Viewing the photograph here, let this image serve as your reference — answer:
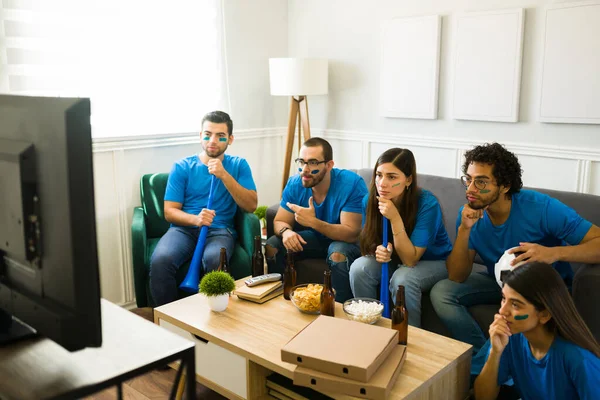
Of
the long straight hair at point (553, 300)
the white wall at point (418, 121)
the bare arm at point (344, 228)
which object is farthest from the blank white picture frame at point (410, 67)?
the long straight hair at point (553, 300)

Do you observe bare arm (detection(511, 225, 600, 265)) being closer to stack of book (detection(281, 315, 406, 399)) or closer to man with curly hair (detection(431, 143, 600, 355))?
man with curly hair (detection(431, 143, 600, 355))

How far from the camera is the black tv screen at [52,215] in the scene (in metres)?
0.90

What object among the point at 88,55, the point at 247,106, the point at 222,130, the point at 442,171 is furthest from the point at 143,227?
the point at 442,171

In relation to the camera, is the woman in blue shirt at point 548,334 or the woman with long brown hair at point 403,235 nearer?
the woman in blue shirt at point 548,334

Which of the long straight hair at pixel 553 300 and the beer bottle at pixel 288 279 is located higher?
the long straight hair at pixel 553 300

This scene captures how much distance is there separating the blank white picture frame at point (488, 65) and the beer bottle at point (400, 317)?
6.22 ft

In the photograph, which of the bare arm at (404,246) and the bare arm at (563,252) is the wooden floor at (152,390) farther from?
the bare arm at (563,252)

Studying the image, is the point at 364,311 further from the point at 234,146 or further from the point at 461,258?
the point at 234,146

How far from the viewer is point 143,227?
10.5 ft

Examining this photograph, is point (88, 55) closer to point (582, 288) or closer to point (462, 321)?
point (462, 321)

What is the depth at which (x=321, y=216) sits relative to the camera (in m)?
3.13

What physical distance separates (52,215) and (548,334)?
1423 mm

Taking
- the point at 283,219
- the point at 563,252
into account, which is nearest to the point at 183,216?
the point at 283,219

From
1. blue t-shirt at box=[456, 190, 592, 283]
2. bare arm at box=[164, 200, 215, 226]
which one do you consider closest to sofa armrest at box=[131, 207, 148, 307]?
bare arm at box=[164, 200, 215, 226]
